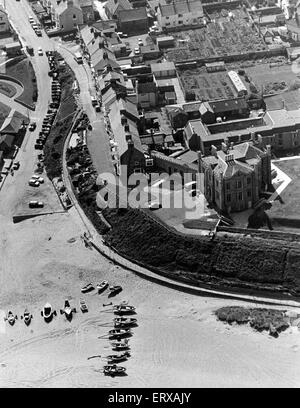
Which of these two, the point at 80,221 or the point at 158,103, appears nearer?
the point at 80,221

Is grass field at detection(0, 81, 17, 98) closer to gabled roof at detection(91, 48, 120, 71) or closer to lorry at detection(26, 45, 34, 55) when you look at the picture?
lorry at detection(26, 45, 34, 55)

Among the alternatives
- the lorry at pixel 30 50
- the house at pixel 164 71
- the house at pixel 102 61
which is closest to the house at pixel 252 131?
the house at pixel 164 71

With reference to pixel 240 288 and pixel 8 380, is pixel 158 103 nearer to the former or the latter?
pixel 240 288

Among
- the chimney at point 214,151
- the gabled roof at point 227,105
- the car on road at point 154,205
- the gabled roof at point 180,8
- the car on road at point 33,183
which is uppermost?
the gabled roof at point 180,8

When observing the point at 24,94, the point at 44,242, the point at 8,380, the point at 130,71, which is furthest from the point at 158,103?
the point at 8,380

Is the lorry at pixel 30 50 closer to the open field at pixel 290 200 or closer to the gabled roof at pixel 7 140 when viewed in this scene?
the gabled roof at pixel 7 140

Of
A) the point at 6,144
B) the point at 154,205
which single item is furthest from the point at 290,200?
the point at 6,144
